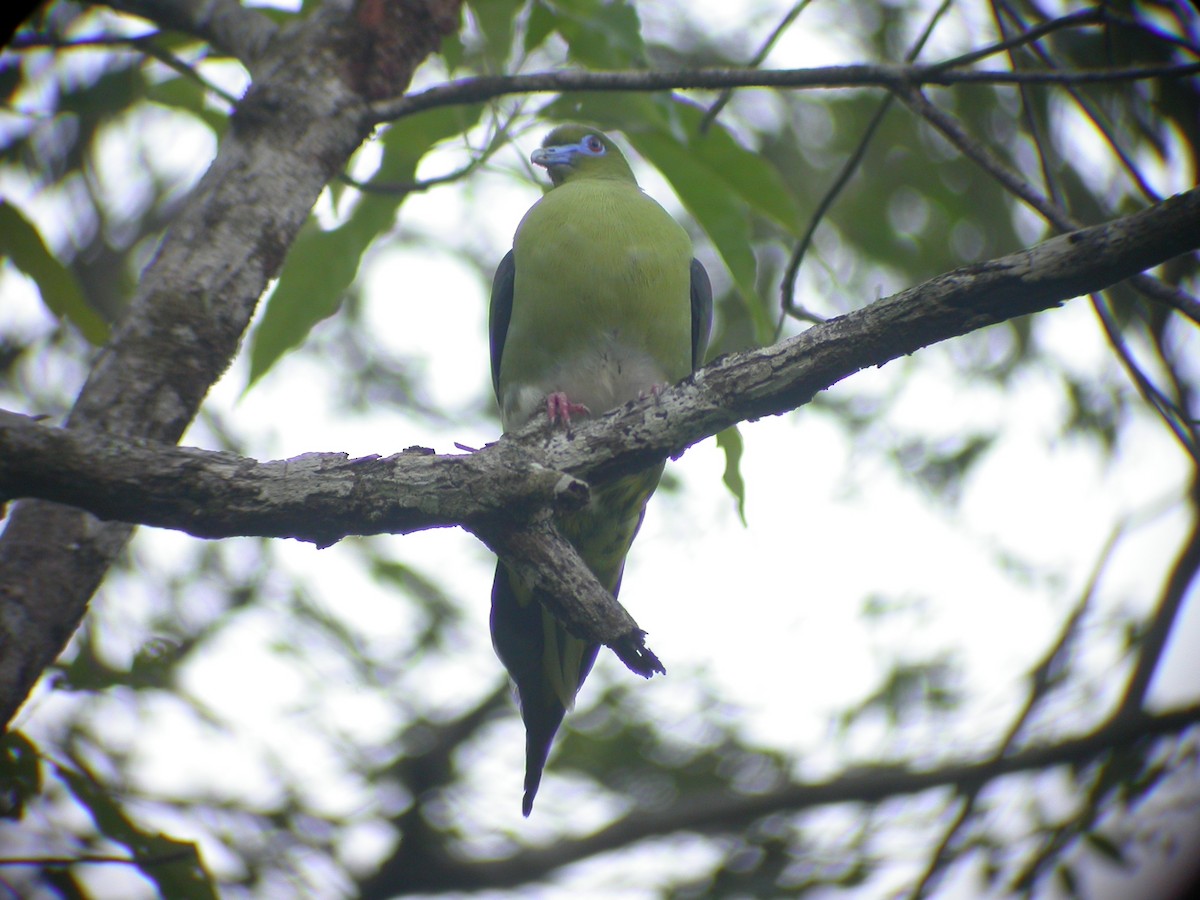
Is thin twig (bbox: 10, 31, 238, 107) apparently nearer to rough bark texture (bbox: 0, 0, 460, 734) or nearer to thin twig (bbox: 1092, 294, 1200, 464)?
rough bark texture (bbox: 0, 0, 460, 734)

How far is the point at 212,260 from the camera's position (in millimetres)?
2590

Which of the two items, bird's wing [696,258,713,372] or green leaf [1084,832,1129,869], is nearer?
green leaf [1084,832,1129,869]

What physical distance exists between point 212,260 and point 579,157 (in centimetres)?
231

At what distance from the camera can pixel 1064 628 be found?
442 centimetres

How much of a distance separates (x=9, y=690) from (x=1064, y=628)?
3.99 metres

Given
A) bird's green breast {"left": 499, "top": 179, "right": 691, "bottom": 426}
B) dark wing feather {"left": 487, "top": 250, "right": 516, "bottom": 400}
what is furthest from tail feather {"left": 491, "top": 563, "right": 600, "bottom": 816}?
dark wing feather {"left": 487, "top": 250, "right": 516, "bottom": 400}

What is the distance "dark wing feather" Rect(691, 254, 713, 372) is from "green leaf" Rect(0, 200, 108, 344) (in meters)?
1.61

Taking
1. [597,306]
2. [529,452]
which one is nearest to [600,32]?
[597,306]

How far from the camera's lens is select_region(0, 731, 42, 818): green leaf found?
2.40 meters

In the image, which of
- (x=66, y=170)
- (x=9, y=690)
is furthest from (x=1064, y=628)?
(x=66, y=170)

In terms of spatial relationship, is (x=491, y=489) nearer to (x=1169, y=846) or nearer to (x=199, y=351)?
(x=199, y=351)

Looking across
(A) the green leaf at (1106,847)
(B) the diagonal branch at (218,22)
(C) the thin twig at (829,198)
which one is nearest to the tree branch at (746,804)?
(A) the green leaf at (1106,847)

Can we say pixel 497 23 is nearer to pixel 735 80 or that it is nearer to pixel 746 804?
pixel 735 80

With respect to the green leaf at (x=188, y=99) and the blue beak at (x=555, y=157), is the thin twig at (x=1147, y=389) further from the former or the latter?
the green leaf at (x=188, y=99)
